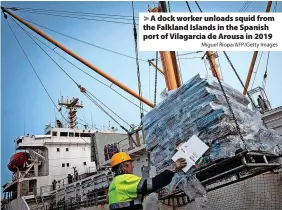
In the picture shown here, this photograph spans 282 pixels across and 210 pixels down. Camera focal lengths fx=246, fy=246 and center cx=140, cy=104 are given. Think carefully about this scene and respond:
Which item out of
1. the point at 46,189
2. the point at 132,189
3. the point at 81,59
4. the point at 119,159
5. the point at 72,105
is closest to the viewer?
the point at 132,189

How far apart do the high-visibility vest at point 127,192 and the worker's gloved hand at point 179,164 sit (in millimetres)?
554

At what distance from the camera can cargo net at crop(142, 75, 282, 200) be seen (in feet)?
9.34

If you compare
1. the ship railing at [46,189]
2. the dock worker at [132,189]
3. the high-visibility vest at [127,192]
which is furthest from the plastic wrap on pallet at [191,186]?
the ship railing at [46,189]

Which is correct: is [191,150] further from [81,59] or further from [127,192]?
[81,59]

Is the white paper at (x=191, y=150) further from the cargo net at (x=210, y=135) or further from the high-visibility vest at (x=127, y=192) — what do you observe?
the high-visibility vest at (x=127, y=192)

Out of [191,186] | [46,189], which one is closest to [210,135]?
[191,186]

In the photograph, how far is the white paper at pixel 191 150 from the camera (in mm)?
2932

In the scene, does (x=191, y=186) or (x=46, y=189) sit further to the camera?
(x=46, y=189)

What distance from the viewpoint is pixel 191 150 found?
3.02m

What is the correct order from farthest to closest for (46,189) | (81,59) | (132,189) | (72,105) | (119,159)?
(72,105) < (46,189) < (81,59) < (119,159) < (132,189)

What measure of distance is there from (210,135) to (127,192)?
120 centimetres

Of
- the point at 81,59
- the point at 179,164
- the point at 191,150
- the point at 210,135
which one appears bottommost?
the point at 179,164

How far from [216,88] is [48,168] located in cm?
2268

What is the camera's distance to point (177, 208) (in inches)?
255
